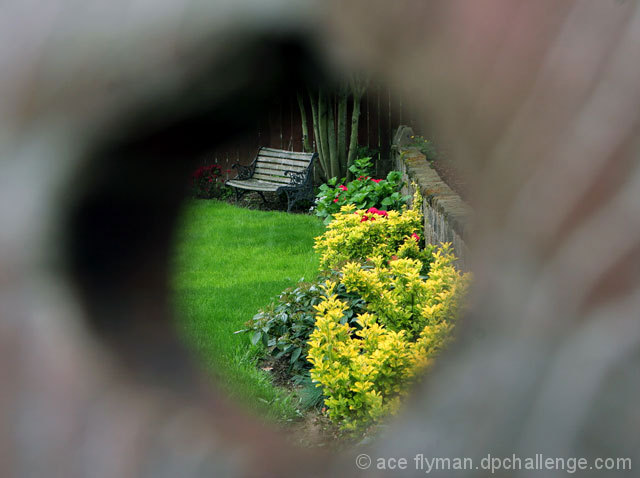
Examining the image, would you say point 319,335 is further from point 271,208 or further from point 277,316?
point 271,208

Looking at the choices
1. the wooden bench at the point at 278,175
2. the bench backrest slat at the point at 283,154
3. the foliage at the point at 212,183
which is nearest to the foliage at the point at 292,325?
the wooden bench at the point at 278,175

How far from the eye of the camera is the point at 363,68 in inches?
11.9

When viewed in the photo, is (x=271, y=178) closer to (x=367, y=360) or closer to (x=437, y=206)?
(x=437, y=206)

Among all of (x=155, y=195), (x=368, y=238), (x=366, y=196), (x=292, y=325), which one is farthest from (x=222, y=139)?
(x=366, y=196)

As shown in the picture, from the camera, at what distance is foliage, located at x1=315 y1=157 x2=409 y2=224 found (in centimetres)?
730

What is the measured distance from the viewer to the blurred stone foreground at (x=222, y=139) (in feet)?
0.88

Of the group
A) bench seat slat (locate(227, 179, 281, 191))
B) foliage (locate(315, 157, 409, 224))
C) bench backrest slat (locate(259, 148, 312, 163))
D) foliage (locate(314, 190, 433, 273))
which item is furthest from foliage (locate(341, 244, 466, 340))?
bench backrest slat (locate(259, 148, 312, 163))

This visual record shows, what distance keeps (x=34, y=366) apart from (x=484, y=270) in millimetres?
233

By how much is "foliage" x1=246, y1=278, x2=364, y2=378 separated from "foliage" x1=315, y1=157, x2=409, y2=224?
252 cm

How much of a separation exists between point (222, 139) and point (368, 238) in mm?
5085

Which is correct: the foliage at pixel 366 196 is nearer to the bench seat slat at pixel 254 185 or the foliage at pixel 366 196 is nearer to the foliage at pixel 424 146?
the foliage at pixel 424 146

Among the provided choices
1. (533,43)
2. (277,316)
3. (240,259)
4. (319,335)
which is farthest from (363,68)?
(240,259)

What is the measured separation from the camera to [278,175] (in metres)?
10.7

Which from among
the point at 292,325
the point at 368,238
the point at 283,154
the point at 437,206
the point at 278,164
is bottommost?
the point at 292,325
